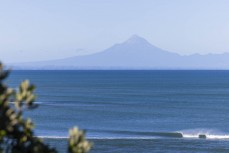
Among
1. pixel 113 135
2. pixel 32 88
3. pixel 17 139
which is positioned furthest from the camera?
pixel 113 135

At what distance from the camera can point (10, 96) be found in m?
10.7

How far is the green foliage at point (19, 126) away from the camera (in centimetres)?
1043

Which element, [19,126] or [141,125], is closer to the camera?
[19,126]

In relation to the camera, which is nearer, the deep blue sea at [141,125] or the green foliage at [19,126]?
the green foliage at [19,126]

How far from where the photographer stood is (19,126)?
11.2 metres

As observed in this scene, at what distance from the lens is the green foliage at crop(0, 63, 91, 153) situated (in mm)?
10430

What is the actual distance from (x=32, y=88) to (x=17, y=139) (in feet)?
4.46

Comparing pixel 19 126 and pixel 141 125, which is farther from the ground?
pixel 141 125

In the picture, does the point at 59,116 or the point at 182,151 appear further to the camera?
the point at 59,116

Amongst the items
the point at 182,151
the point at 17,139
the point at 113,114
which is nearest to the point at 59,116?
the point at 113,114

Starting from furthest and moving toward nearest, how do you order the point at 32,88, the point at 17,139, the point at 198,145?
1. the point at 198,145
2. the point at 17,139
3. the point at 32,88

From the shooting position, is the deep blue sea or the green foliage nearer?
the green foliage

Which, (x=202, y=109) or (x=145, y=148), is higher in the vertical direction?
(x=202, y=109)

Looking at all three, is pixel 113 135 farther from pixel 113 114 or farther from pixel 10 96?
pixel 10 96
